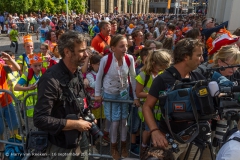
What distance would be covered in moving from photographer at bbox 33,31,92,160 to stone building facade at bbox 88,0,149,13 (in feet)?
148

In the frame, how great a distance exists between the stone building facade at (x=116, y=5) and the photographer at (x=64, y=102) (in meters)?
45.1

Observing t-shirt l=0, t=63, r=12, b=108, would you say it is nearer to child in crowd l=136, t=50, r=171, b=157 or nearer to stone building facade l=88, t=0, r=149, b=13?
child in crowd l=136, t=50, r=171, b=157

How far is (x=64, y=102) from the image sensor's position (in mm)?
2125

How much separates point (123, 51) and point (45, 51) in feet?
8.84

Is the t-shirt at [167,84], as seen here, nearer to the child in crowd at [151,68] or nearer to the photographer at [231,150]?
the photographer at [231,150]

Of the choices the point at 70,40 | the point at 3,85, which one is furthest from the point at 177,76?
the point at 3,85

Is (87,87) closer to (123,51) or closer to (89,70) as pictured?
(89,70)

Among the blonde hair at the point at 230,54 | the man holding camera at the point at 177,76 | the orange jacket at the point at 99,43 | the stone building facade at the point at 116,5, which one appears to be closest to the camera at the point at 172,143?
the man holding camera at the point at 177,76

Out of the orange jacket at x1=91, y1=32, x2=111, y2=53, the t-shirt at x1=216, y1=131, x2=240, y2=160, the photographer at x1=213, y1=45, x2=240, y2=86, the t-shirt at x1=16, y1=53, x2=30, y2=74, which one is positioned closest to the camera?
the t-shirt at x1=216, y1=131, x2=240, y2=160

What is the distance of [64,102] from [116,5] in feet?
186

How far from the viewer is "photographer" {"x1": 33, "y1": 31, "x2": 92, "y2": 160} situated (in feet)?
6.63

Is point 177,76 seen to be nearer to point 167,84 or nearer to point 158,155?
point 167,84

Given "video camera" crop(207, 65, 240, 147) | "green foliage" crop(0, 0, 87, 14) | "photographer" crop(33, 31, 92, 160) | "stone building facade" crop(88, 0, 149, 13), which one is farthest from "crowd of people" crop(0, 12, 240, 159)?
"stone building facade" crop(88, 0, 149, 13)

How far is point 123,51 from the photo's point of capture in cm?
347
